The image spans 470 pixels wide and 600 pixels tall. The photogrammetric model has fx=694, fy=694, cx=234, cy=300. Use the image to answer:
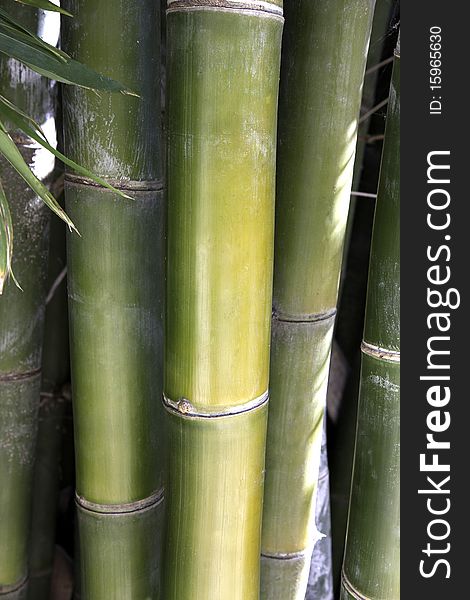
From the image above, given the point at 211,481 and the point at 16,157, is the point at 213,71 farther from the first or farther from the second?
the point at 211,481

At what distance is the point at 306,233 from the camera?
0.74 m

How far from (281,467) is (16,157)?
480 mm

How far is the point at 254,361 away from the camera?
661mm

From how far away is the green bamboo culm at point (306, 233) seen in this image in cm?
71

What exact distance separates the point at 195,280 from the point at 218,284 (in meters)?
0.02

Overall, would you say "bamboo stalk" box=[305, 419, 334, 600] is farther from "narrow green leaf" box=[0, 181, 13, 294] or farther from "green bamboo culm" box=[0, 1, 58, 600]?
"narrow green leaf" box=[0, 181, 13, 294]

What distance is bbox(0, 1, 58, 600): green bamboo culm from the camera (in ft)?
2.47

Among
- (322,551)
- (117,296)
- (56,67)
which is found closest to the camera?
(56,67)

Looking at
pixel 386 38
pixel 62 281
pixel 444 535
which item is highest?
A: pixel 386 38

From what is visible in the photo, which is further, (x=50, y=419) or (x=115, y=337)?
(x=50, y=419)

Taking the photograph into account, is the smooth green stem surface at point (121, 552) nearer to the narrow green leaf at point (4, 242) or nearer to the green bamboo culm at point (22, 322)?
the green bamboo culm at point (22, 322)

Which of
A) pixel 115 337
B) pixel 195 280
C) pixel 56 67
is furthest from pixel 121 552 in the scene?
pixel 56 67

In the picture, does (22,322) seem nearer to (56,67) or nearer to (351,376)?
(56,67)

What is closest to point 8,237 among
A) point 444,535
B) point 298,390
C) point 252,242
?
point 252,242
